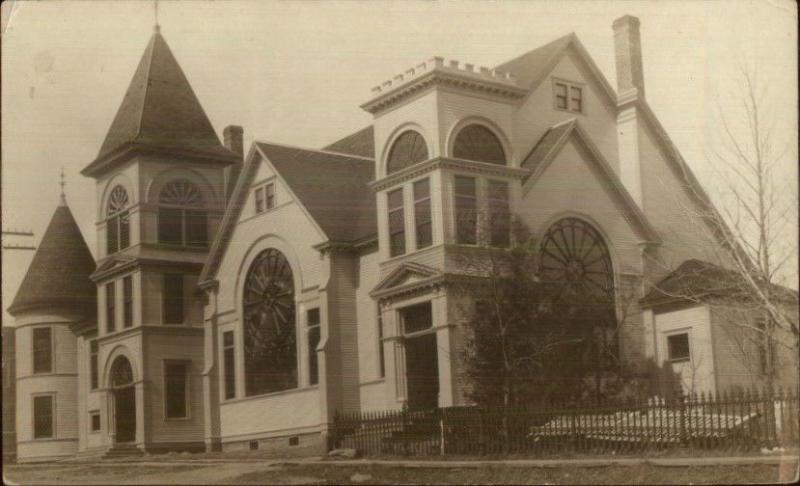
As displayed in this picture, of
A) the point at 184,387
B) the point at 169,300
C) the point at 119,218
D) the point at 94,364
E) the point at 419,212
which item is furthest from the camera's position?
the point at 94,364

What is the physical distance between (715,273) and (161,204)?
1354cm

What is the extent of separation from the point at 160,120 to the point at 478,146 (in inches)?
303

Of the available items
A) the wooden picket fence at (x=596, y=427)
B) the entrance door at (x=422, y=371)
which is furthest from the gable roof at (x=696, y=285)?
the entrance door at (x=422, y=371)

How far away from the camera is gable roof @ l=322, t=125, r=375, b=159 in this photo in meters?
26.6

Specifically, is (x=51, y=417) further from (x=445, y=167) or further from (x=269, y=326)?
(x=445, y=167)

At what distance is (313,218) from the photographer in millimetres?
26188

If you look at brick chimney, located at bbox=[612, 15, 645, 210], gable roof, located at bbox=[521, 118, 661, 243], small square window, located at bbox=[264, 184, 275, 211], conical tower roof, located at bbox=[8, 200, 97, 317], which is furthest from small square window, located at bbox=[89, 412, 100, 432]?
brick chimney, located at bbox=[612, 15, 645, 210]

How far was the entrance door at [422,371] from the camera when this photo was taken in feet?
80.1

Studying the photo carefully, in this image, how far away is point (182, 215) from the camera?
28672mm

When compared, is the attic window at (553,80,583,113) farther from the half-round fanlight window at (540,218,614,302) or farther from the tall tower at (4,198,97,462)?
the tall tower at (4,198,97,462)

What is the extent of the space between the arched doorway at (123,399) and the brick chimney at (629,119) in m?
14.5

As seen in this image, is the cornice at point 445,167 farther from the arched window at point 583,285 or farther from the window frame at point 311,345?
the window frame at point 311,345

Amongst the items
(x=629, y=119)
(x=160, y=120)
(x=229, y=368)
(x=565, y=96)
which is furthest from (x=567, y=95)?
(x=229, y=368)

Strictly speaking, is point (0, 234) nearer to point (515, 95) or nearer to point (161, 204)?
point (161, 204)
